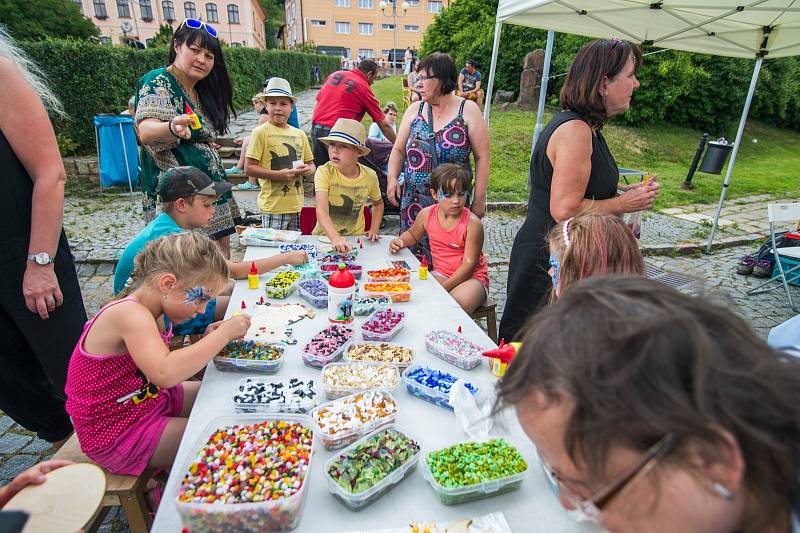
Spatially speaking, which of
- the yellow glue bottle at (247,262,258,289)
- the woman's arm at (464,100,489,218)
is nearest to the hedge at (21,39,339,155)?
the woman's arm at (464,100,489,218)

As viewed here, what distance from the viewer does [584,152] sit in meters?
2.23

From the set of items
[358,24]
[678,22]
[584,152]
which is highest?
[358,24]

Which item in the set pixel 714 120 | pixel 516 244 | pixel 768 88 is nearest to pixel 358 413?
pixel 516 244

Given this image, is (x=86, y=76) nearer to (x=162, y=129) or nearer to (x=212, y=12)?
(x=162, y=129)

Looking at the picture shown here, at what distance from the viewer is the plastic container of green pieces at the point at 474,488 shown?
3.89ft

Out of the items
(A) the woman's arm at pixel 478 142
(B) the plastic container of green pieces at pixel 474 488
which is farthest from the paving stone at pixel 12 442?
(A) the woman's arm at pixel 478 142

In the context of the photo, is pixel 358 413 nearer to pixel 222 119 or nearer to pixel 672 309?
pixel 672 309

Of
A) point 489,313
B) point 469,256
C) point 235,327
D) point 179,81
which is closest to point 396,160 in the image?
point 469,256

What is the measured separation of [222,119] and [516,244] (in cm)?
243

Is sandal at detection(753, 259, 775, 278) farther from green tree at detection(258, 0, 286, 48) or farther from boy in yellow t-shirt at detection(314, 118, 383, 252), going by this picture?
green tree at detection(258, 0, 286, 48)

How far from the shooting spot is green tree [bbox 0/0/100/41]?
20.8 meters

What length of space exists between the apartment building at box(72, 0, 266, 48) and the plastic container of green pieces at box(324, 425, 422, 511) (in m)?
45.3

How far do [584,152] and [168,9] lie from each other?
51467mm

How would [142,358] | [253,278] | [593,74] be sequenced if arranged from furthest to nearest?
[253,278], [593,74], [142,358]
